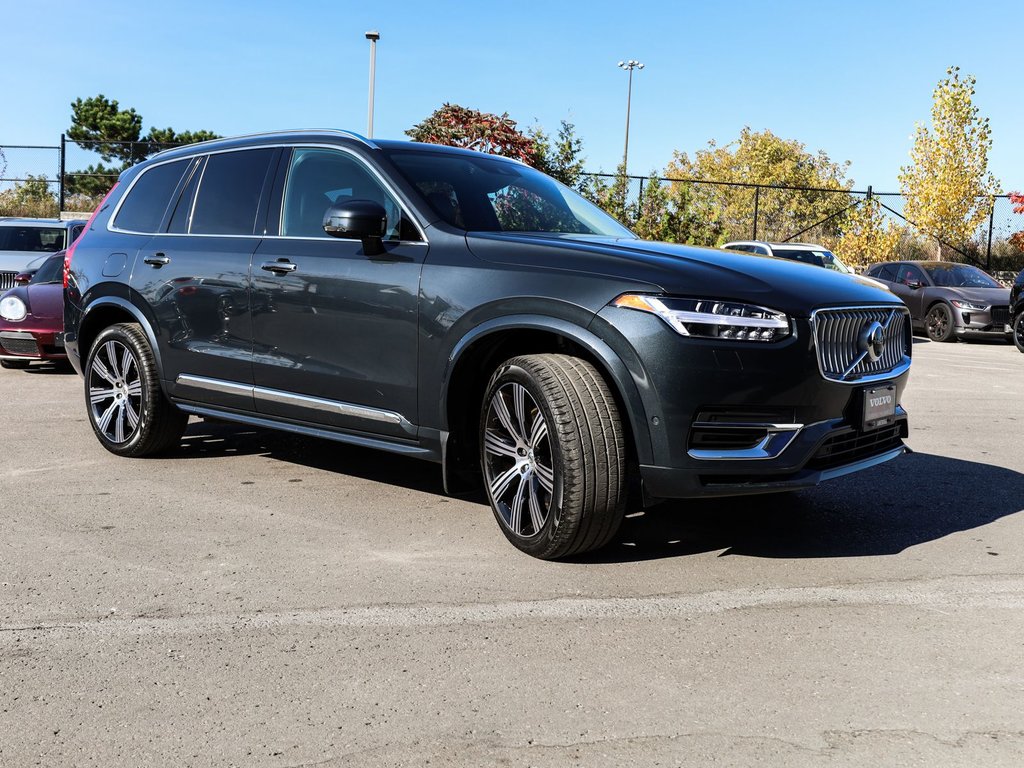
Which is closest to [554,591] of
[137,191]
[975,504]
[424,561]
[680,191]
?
[424,561]

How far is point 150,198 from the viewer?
6438 mm

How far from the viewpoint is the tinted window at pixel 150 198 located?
6316 mm

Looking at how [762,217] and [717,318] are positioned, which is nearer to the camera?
[717,318]

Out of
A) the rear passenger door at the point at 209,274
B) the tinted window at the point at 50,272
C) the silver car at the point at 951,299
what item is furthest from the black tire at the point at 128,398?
the silver car at the point at 951,299

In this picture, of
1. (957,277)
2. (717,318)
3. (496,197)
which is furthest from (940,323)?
(717,318)

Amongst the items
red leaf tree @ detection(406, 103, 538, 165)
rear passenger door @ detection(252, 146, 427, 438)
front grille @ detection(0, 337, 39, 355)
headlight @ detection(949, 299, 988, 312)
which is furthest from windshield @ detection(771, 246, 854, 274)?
rear passenger door @ detection(252, 146, 427, 438)

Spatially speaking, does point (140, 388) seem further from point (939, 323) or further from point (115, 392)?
point (939, 323)

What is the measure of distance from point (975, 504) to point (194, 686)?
4.20 m

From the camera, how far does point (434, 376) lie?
467cm

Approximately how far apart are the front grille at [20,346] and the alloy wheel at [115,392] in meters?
4.49

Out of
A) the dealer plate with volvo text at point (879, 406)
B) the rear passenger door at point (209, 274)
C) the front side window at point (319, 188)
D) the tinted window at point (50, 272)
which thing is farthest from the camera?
the tinted window at point (50, 272)

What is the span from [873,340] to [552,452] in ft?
4.86

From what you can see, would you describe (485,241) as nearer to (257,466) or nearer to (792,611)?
(792,611)

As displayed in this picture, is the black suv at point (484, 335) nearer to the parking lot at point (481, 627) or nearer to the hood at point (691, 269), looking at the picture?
the hood at point (691, 269)
